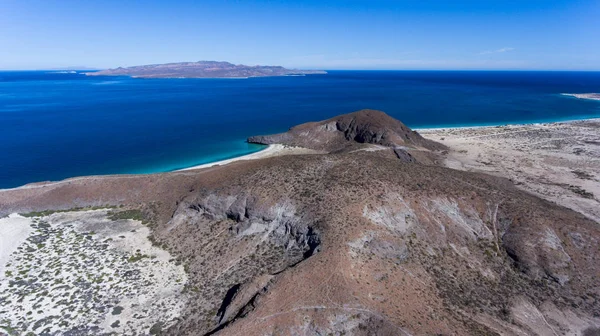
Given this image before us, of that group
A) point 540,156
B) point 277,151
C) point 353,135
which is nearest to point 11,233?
point 277,151

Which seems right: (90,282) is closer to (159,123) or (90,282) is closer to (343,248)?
(343,248)

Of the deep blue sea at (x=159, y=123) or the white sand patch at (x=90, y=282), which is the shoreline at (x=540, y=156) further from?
the white sand patch at (x=90, y=282)

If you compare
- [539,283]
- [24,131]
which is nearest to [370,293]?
[539,283]

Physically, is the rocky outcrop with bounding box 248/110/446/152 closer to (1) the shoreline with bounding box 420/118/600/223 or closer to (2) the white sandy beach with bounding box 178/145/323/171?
(2) the white sandy beach with bounding box 178/145/323/171

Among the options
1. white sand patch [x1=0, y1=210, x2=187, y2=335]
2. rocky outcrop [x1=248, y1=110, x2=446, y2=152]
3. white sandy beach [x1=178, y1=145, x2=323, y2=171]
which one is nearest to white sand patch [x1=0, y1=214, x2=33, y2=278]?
white sand patch [x1=0, y1=210, x2=187, y2=335]

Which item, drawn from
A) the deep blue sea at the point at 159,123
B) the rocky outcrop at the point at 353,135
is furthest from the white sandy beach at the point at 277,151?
the deep blue sea at the point at 159,123

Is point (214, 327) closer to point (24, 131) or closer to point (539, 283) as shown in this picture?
point (539, 283)
